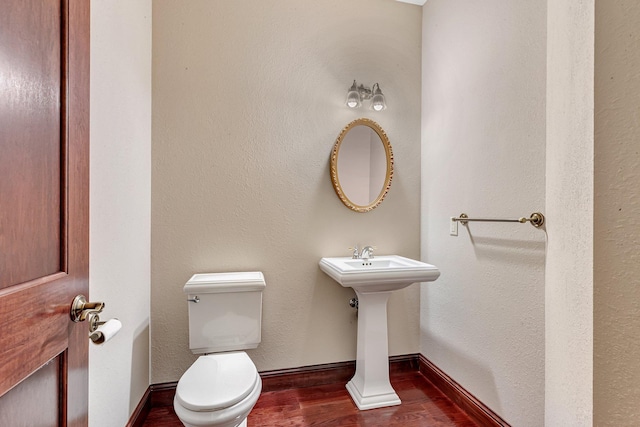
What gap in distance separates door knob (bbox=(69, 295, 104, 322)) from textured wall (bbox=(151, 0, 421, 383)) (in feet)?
3.96

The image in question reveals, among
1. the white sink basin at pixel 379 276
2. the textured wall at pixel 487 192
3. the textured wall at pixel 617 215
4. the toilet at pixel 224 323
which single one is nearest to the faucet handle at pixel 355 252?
the white sink basin at pixel 379 276

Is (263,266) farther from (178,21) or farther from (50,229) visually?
(178,21)

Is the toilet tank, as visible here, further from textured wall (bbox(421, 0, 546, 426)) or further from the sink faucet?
textured wall (bbox(421, 0, 546, 426))

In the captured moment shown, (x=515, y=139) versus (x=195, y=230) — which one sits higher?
(x=515, y=139)

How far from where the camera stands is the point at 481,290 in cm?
170

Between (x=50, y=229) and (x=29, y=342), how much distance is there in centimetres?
21

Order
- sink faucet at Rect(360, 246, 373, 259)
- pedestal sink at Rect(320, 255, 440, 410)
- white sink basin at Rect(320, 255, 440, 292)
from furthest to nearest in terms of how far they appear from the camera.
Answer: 1. sink faucet at Rect(360, 246, 373, 259)
2. pedestal sink at Rect(320, 255, 440, 410)
3. white sink basin at Rect(320, 255, 440, 292)

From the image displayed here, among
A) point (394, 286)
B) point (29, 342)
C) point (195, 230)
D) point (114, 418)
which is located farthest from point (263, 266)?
point (29, 342)

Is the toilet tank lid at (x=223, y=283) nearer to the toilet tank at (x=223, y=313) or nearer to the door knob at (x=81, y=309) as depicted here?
the toilet tank at (x=223, y=313)

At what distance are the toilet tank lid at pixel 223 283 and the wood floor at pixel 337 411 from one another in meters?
0.75

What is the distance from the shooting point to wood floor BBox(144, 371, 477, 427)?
1698 millimetres

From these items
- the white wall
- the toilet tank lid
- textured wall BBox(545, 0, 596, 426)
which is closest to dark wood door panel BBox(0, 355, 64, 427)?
the white wall

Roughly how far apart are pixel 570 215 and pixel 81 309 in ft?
3.95

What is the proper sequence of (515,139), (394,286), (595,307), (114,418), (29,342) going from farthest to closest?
(394,286) < (515,139) < (114,418) < (595,307) < (29,342)
